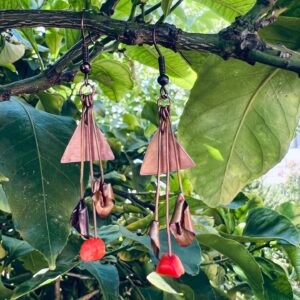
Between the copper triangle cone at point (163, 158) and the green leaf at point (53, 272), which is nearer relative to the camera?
the copper triangle cone at point (163, 158)

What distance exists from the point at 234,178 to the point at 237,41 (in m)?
0.25

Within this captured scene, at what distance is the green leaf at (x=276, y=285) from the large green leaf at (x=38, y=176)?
328 millimetres

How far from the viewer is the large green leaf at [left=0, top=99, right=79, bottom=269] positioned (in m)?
0.51

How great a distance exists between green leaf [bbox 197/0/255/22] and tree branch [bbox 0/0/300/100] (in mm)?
199

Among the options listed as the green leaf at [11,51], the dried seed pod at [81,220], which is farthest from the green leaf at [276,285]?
the green leaf at [11,51]

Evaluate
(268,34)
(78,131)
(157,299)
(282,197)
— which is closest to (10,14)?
(78,131)

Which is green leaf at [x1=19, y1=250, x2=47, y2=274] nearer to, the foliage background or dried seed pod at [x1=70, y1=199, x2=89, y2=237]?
the foliage background

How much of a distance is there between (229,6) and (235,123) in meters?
0.18

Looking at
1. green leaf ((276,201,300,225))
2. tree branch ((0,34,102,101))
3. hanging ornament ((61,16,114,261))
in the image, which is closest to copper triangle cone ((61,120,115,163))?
hanging ornament ((61,16,114,261))

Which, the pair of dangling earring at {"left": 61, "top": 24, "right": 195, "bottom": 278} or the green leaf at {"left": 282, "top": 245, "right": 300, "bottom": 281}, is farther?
the green leaf at {"left": 282, "top": 245, "right": 300, "bottom": 281}

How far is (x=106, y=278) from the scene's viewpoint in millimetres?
648

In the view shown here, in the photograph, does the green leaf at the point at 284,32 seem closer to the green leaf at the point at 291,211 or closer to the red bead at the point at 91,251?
the red bead at the point at 91,251

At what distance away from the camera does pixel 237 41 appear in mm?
425

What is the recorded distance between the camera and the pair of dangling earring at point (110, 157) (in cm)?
44
